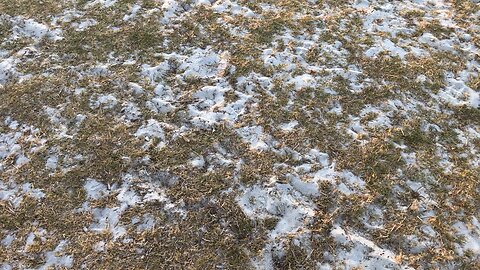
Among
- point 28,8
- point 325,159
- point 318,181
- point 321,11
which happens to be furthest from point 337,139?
point 28,8

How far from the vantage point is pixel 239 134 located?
5.54 m

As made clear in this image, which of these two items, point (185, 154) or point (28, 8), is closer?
point (185, 154)

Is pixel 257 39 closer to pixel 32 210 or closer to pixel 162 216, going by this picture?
pixel 162 216

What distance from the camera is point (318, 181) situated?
16.6 feet

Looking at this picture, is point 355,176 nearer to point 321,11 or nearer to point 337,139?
point 337,139

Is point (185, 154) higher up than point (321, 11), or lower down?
lower down

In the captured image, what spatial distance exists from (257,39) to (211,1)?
1392 millimetres

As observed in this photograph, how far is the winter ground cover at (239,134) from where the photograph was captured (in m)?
4.55

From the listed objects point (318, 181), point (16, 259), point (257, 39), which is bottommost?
point (16, 259)

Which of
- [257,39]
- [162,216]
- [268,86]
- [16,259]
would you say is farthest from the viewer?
[257,39]

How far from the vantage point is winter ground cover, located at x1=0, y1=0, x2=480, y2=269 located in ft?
14.9

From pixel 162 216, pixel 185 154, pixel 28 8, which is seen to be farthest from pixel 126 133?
pixel 28 8

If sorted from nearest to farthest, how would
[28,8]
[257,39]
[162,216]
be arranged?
[162,216]
[257,39]
[28,8]

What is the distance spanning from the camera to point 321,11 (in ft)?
24.4
